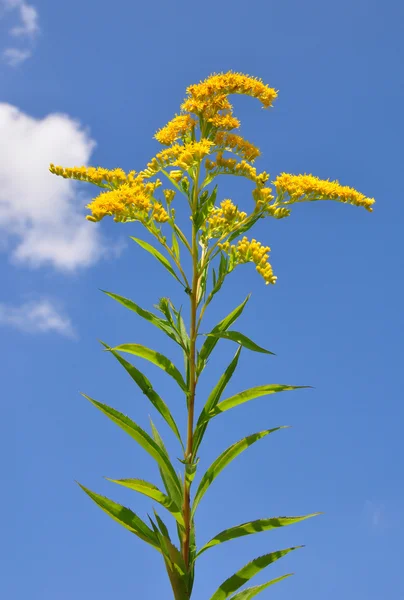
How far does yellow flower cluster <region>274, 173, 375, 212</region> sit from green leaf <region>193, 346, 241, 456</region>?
4.07ft

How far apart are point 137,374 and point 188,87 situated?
2.19m

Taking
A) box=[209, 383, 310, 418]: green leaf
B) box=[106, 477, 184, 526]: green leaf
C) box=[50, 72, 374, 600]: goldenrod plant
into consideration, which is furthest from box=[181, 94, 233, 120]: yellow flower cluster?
box=[106, 477, 184, 526]: green leaf

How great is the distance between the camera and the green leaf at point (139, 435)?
3.95m

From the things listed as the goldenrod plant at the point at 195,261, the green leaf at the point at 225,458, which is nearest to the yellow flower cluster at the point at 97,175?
the goldenrod plant at the point at 195,261

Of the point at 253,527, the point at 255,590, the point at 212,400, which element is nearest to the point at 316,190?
the point at 212,400

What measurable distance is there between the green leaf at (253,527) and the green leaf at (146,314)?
1298 millimetres

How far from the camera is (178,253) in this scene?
14.6ft

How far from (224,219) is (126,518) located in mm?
2170

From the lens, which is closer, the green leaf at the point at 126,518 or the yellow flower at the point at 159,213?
the green leaf at the point at 126,518

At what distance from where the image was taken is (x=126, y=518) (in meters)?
3.89

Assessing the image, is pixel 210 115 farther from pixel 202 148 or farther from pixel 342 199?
pixel 342 199

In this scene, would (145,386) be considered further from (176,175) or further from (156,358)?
(176,175)

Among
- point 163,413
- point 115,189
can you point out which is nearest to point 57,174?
point 115,189

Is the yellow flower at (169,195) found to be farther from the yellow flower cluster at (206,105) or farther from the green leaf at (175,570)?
the green leaf at (175,570)
